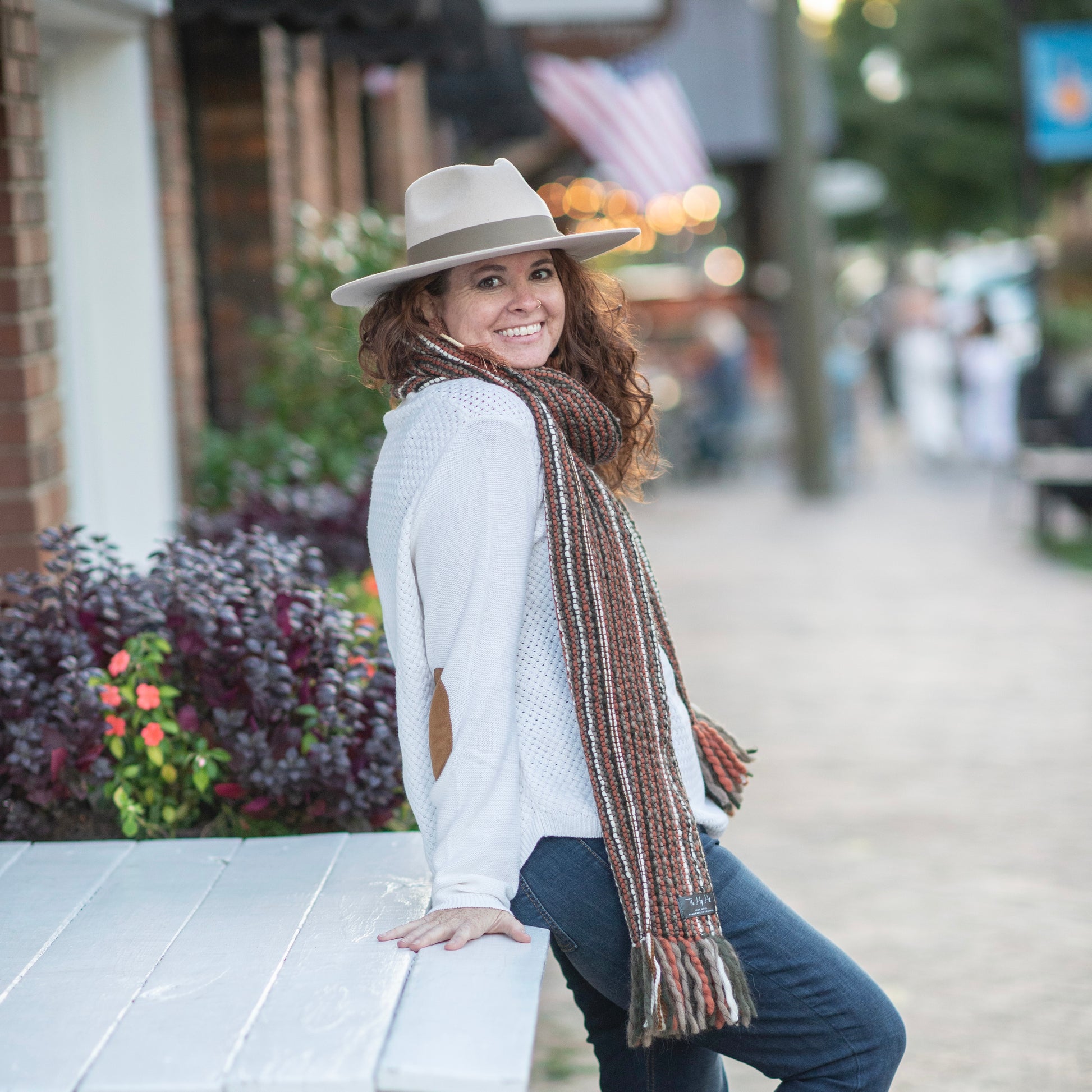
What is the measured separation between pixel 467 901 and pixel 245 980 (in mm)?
327

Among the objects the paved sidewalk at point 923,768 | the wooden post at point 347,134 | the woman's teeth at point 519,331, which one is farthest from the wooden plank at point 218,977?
the wooden post at point 347,134

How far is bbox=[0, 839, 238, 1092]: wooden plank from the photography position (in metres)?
1.97

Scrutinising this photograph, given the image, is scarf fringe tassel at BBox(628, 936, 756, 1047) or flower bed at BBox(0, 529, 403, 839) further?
flower bed at BBox(0, 529, 403, 839)

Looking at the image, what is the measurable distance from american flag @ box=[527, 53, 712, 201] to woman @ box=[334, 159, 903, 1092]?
10566mm

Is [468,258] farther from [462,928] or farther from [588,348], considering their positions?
[462,928]

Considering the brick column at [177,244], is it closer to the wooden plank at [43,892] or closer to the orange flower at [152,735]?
the orange flower at [152,735]

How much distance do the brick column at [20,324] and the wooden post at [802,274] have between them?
1053 centimetres

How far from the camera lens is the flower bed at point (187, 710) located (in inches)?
119

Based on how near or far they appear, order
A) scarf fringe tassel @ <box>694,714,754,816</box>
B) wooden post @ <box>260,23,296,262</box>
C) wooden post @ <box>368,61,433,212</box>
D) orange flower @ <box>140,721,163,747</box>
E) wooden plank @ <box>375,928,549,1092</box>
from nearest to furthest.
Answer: wooden plank @ <box>375,928,549,1092</box>, scarf fringe tassel @ <box>694,714,754,816</box>, orange flower @ <box>140,721,163,747</box>, wooden post @ <box>260,23,296,262</box>, wooden post @ <box>368,61,433,212</box>

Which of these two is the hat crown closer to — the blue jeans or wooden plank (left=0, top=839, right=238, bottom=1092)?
the blue jeans

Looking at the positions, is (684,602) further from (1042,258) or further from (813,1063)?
(813,1063)

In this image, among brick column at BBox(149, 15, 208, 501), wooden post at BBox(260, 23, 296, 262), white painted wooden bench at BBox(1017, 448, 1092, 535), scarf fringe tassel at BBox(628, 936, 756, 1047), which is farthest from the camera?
white painted wooden bench at BBox(1017, 448, 1092, 535)

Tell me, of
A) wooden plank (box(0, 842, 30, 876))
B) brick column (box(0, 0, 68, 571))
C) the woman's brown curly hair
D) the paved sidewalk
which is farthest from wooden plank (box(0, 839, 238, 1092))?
the paved sidewalk

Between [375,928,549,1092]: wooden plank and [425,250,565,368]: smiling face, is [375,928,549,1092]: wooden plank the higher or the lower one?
the lower one
